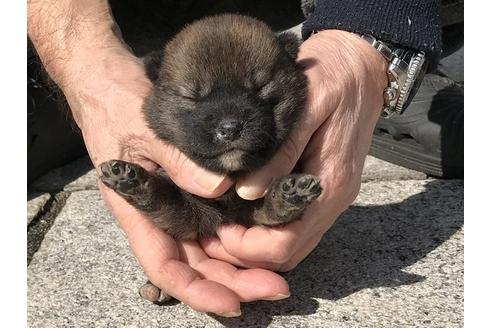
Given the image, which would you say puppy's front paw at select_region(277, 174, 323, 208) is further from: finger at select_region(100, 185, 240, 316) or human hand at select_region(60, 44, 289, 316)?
finger at select_region(100, 185, 240, 316)

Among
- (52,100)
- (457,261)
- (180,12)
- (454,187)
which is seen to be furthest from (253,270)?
(180,12)

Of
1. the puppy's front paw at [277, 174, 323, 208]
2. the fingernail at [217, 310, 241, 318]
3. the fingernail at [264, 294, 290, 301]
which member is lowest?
the fingernail at [217, 310, 241, 318]

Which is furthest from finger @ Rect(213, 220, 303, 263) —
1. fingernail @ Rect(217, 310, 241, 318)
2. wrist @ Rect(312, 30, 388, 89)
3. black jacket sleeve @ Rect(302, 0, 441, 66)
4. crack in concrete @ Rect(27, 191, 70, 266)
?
crack in concrete @ Rect(27, 191, 70, 266)

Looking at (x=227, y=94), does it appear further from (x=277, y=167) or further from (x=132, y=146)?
(x=132, y=146)

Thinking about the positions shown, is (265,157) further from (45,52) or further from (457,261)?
(45,52)

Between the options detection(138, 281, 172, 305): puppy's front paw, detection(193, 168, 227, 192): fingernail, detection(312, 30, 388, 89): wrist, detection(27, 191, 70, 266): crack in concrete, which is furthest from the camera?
detection(27, 191, 70, 266): crack in concrete

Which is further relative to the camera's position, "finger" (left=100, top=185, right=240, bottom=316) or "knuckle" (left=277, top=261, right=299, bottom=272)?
"knuckle" (left=277, top=261, right=299, bottom=272)

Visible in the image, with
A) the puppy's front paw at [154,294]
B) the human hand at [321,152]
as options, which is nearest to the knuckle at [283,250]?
the human hand at [321,152]
